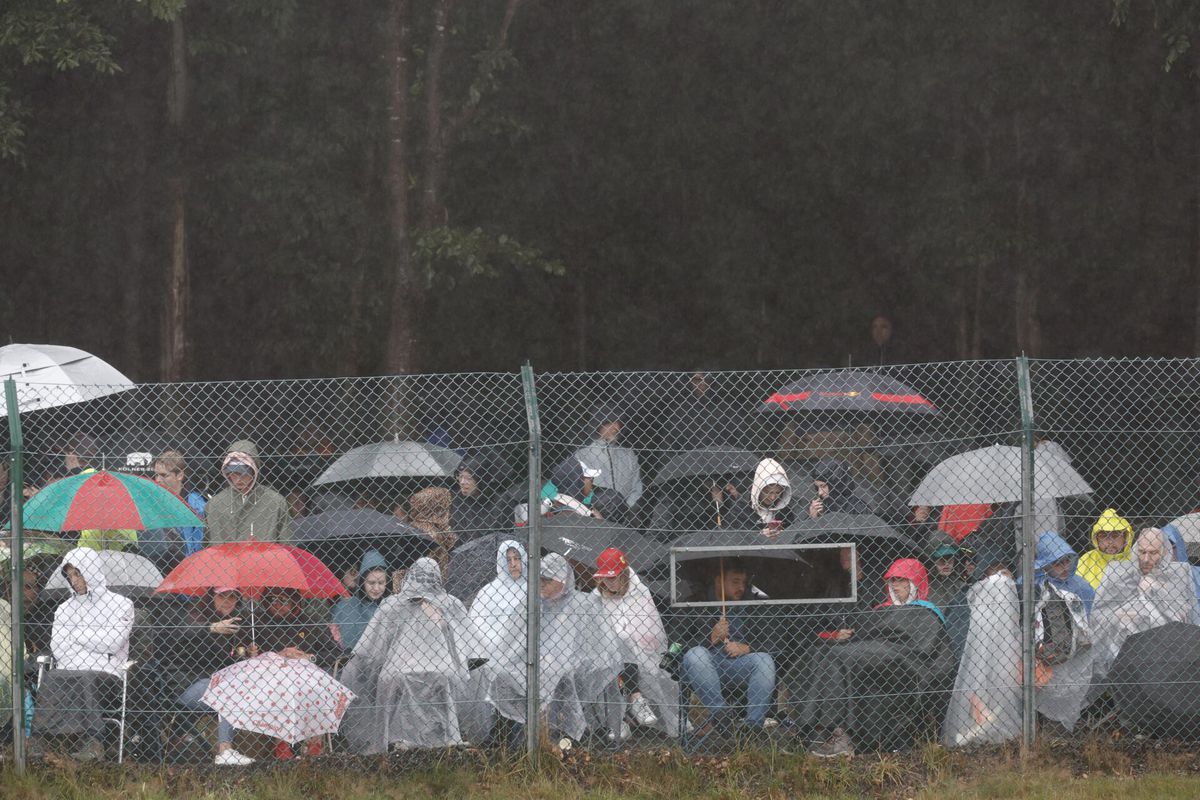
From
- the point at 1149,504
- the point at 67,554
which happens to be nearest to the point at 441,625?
the point at 67,554

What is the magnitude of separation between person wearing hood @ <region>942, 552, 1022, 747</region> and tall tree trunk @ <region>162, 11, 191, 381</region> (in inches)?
527

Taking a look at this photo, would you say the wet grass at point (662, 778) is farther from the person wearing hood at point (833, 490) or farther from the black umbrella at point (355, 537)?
the person wearing hood at point (833, 490)

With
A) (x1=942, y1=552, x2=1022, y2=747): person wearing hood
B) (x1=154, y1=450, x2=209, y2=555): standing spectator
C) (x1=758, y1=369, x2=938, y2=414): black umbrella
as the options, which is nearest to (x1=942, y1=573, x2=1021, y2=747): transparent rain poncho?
(x1=942, y1=552, x2=1022, y2=747): person wearing hood

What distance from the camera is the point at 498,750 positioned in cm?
823

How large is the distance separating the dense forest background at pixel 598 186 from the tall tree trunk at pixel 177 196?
0.04 m

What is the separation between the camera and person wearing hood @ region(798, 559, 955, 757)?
829 cm

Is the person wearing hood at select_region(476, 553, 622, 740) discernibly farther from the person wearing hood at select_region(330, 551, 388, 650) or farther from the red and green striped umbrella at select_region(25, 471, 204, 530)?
the red and green striped umbrella at select_region(25, 471, 204, 530)

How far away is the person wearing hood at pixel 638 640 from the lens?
27.6 feet

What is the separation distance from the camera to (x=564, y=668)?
8.31 m

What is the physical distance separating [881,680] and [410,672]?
233 cm

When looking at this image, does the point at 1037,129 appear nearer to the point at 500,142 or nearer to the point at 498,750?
the point at 500,142

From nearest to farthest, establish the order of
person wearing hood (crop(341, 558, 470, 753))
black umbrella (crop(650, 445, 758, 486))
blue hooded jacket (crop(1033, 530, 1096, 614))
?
person wearing hood (crop(341, 558, 470, 753)), blue hooded jacket (crop(1033, 530, 1096, 614)), black umbrella (crop(650, 445, 758, 486))

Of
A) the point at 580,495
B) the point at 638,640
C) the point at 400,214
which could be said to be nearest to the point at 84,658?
the point at 638,640

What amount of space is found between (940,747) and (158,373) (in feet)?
56.7
